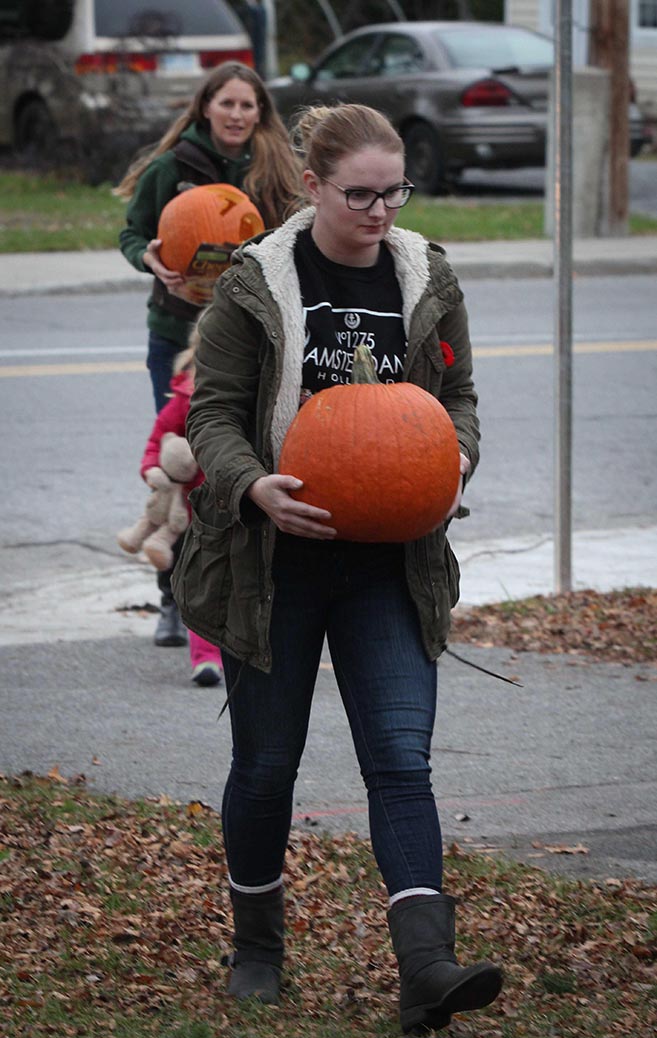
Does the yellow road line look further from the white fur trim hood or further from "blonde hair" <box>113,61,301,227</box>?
the white fur trim hood

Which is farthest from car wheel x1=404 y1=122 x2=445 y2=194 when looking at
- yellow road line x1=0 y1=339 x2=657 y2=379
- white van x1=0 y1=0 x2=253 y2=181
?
yellow road line x1=0 y1=339 x2=657 y2=379

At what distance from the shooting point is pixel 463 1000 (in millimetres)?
3215

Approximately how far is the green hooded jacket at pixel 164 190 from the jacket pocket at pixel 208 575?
281 centimetres

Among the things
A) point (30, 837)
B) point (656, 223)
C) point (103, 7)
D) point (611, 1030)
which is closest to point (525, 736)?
point (30, 837)

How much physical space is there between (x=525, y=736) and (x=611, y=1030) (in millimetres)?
2061

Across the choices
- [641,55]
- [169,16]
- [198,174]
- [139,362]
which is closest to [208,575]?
[198,174]

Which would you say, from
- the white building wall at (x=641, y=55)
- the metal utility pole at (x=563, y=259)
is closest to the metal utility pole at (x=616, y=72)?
the metal utility pole at (x=563, y=259)

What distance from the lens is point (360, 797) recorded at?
4918 mm

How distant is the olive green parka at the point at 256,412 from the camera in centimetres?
344

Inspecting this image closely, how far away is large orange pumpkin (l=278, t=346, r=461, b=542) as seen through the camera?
11.2 ft

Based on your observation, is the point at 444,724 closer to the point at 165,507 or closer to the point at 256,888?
the point at 165,507

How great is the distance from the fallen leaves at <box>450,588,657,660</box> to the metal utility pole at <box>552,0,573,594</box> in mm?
334

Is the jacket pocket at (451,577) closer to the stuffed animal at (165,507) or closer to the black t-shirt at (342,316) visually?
the black t-shirt at (342,316)

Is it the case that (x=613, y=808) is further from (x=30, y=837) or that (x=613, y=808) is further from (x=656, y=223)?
(x=656, y=223)
